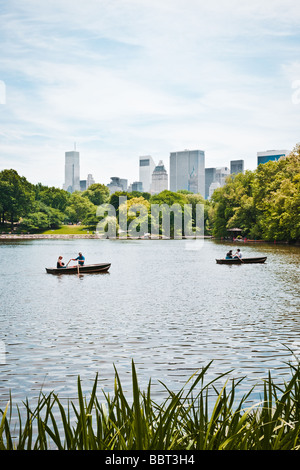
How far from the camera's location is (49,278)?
2916 centimetres

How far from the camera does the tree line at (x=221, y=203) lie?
206 feet

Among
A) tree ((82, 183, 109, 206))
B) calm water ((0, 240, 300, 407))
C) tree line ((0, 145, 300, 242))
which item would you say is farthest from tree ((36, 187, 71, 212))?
calm water ((0, 240, 300, 407))

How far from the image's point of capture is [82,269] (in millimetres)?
31734

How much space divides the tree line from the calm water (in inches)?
1477

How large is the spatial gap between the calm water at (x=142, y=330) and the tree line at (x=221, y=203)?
37521 mm

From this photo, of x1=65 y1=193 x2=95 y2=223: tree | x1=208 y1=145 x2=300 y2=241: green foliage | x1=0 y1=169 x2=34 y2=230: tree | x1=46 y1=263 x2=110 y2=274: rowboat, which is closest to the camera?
x1=46 y1=263 x2=110 y2=274: rowboat

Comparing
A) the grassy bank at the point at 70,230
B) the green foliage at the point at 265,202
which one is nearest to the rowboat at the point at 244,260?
the green foliage at the point at 265,202

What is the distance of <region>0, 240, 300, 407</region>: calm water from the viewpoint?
9.74m

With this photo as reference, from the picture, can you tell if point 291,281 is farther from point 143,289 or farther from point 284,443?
point 284,443

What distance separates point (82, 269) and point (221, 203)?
6329cm

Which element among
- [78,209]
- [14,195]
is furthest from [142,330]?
[78,209]

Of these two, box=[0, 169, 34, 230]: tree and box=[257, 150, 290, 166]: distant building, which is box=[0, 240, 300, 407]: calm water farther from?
box=[257, 150, 290, 166]: distant building

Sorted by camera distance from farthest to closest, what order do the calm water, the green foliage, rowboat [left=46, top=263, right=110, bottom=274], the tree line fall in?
1. the tree line
2. the green foliage
3. rowboat [left=46, top=263, right=110, bottom=274]
4. the calm water

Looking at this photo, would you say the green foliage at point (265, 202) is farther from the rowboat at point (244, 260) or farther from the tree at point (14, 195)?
the tree at point (14, 195)
